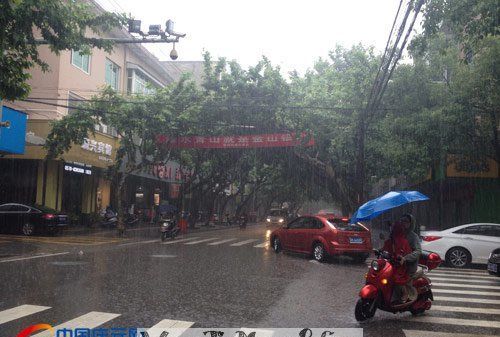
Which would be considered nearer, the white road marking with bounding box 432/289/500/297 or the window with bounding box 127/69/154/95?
the white road marking with bounding box 432/289/500/297

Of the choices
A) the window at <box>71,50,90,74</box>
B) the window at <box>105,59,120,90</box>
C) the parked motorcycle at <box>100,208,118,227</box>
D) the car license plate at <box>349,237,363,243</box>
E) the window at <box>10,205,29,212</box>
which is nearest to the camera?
the car license plate at <box>349,237,363,243</box>

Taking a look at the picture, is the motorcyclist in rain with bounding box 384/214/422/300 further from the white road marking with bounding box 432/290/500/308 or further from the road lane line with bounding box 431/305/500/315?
the white road marking with bounding box 432/290/500/308

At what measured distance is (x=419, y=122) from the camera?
17812mm

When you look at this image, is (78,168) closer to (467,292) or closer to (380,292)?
(467,292)

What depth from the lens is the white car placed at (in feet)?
49.1

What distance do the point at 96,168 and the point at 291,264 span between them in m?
19.8

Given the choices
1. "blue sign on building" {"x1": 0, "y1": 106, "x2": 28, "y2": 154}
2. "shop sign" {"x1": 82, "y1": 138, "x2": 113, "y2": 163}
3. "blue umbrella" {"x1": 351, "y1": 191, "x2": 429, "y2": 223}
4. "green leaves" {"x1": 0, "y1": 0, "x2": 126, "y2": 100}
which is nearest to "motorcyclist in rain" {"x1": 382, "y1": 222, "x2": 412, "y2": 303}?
"blue umbrella" {"x1": 351, "y1": 191, "x2": 429, "y2": 223}

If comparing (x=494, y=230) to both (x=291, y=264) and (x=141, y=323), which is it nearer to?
(x=291, y=264)

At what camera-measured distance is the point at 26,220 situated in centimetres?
2133

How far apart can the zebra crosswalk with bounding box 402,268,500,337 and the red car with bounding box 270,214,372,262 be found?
2.79 meters

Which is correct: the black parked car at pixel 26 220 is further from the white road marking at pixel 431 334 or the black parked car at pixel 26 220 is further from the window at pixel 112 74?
the white road marking at pixel 431 334

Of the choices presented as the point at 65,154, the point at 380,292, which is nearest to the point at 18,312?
the point at 380,292

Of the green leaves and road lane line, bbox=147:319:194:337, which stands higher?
the green leaves

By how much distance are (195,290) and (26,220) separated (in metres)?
14.8
